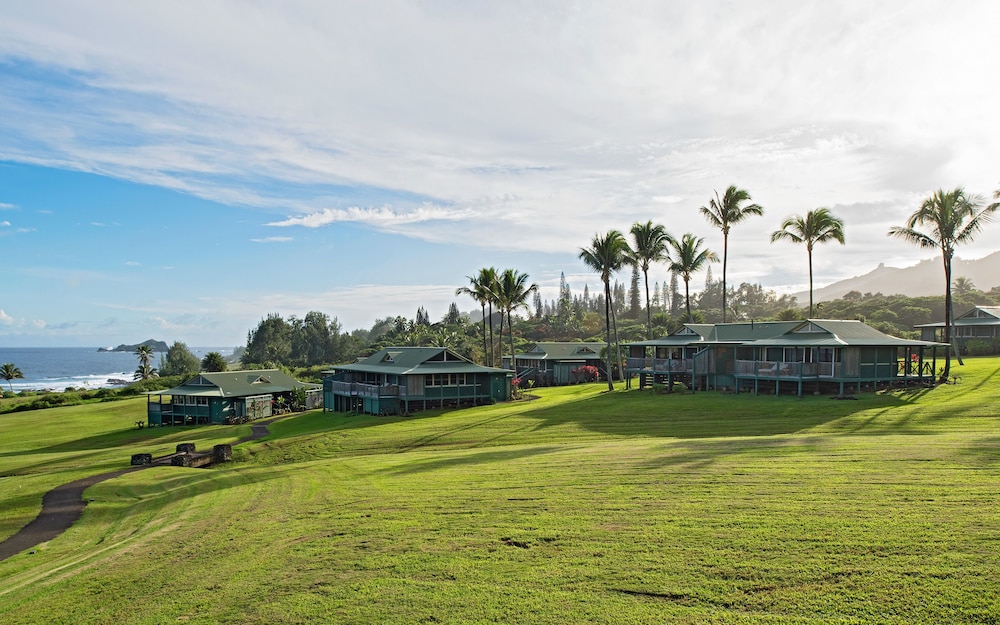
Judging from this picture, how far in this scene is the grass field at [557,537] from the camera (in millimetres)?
9234

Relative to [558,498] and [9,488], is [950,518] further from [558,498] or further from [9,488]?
[9,488]

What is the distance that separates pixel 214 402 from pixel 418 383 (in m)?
18.5

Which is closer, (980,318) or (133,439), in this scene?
(133,439)

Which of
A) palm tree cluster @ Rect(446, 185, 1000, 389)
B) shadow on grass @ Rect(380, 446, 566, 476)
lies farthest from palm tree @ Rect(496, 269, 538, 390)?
shadow on grass @ Rect(380, 446, 566, 476)

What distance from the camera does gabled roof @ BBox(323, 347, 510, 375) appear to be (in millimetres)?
45125

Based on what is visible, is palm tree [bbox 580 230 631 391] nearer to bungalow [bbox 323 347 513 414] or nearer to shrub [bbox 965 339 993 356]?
bungalow [bbox 323 347 513 414]

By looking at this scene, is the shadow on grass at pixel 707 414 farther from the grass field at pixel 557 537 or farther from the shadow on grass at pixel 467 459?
the shadow on grass at pixel 467 459

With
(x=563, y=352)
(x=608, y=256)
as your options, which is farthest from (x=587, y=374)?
(x=608, y=256)

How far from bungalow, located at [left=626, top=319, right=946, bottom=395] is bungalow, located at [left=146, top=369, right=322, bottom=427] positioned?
3172 cm

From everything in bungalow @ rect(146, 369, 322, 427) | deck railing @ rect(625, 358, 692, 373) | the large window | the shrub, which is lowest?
bungalow @ rect(146, 369, 322, 427)

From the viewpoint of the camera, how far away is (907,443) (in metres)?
18.5

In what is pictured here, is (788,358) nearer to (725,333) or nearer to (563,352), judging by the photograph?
(725,333)

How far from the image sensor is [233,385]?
174ft

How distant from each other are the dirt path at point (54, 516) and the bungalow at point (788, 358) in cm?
3285
